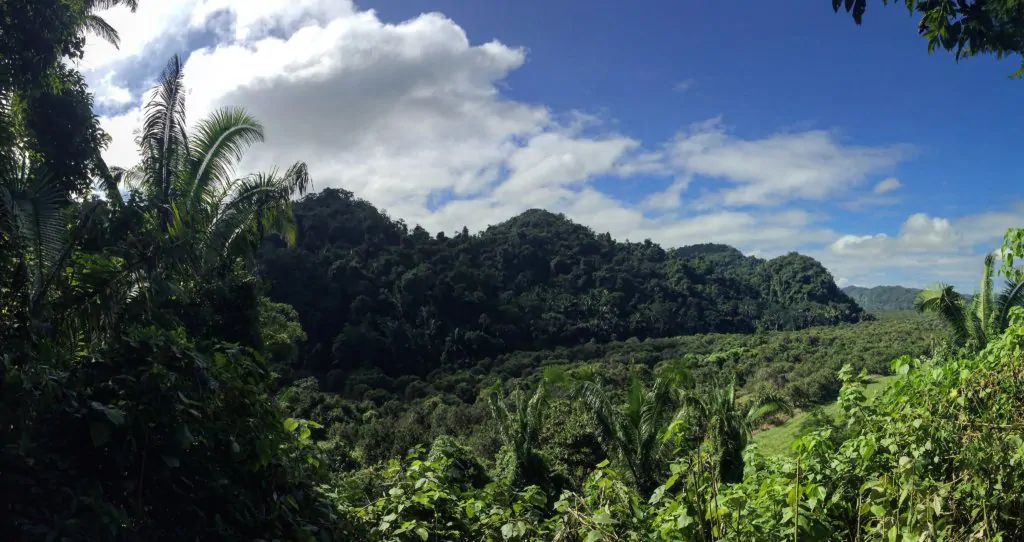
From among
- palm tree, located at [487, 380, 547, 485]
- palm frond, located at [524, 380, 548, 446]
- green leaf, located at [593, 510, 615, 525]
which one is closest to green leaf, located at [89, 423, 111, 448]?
green leaf, located at [593, 510, 615, 525]

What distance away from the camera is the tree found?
2.17 m

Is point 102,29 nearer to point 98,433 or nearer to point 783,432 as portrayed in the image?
point 98,433

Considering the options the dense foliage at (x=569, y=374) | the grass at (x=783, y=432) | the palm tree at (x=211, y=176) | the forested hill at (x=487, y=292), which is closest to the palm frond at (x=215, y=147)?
the palm tree at (x=211, y=176)

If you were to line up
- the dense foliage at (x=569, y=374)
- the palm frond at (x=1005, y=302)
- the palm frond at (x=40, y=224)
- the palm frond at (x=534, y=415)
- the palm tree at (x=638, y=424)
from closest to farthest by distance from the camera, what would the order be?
the palm frond at (x=40, y=224) → the palm tree at (x=638, y=424) → the palm frond at (x=1005, y=302) → the palm frond at (x=534, y=415) → the dense foliage at (x=569, y=374)

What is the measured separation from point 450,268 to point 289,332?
3570 cm

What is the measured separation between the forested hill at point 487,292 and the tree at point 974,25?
3317cm

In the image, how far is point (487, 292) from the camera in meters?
50.7

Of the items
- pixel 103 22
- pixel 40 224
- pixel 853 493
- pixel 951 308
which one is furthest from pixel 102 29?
pixel 951 308

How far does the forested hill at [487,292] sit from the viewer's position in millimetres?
41688

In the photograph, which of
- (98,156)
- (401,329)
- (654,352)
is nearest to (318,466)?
(98,156)

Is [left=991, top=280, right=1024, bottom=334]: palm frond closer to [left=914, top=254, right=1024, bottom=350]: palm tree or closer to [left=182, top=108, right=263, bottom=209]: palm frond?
[left=914, top=254, right=1024, bottom=350]: palm tree

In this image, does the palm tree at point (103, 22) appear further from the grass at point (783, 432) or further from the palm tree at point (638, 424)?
the grass at point (783, 432)

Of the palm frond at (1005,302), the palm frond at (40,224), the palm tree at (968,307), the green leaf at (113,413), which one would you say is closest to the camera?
the green leaf at (113,413)

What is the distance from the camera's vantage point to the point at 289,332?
14.6 m
